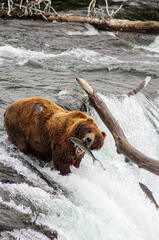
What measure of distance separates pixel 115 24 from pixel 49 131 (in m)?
9.53

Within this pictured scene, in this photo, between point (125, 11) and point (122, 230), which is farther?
point (125, 11)

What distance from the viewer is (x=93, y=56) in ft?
35.4

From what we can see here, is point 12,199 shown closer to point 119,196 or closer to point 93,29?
point 119,196

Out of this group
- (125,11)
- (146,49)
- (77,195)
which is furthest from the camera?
(125,11)

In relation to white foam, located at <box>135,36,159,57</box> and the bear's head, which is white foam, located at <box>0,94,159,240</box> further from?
white foam, located at <box>135,36,159,57</box>

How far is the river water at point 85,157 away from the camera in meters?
3.93

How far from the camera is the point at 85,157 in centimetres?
531

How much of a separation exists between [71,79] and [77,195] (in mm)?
4078

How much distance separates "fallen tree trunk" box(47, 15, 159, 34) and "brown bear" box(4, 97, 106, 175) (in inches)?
351

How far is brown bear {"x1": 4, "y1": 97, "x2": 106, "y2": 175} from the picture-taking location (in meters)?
4.44

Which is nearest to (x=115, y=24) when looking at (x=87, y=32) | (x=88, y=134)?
(x=87, y=32)

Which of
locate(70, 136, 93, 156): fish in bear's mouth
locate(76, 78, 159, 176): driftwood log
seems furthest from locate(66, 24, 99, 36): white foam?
locate(70, 136, 93, 156): fish in bear's mouth

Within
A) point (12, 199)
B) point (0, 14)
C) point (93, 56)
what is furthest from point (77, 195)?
point (0, 14)

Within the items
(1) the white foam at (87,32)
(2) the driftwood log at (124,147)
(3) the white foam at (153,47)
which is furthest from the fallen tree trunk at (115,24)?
(2) the driftwood log at (124,147)
